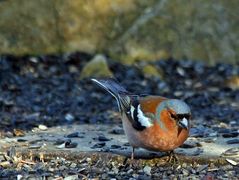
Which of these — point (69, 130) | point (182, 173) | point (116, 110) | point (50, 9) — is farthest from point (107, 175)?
point (50, 9)

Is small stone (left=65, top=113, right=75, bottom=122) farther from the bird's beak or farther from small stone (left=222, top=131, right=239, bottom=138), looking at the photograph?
the bird's beak

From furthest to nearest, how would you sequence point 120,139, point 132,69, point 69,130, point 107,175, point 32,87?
1. point 132,69
2. point 32,87
3. point 69,130
4. point 120,139
5. point 107,175

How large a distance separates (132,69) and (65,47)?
1130 mm

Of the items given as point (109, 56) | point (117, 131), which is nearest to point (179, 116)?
point (117, 131)

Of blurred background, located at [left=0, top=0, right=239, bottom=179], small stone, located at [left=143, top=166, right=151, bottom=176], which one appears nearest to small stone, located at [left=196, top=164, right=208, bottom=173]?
small stone, located at [left=143, top=166, right=151, bottom=176]

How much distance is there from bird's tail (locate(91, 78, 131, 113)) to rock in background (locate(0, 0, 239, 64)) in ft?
16.8

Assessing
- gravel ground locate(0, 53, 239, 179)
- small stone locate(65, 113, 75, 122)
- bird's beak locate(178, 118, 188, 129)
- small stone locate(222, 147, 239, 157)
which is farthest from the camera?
small stone locate(65, 113, 75, 122)

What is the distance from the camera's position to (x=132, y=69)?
11484 mm

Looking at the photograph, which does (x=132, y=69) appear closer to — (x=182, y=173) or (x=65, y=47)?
(x=65, y=47)

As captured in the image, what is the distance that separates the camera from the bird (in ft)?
18.4

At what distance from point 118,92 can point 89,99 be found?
3.78 m

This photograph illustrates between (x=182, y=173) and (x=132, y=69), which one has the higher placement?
(x=132, y=69)

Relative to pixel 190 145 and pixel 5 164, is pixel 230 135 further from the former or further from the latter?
pixel 5 164

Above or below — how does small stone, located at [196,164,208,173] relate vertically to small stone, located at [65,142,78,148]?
below
